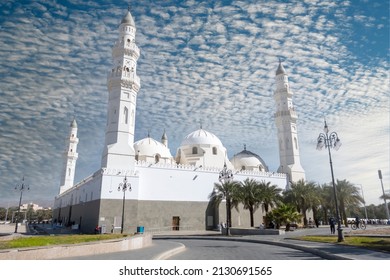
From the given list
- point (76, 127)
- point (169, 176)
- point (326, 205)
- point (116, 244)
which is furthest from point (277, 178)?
point (76, 127)

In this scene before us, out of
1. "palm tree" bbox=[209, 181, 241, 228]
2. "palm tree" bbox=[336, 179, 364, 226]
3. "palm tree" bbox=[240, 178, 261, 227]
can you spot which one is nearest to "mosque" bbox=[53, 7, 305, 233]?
"palm tree" bbox=[209, 181, 241, 228]

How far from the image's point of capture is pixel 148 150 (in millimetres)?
39000

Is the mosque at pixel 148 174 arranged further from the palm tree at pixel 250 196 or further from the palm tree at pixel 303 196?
the palm tree at pixel 303 196

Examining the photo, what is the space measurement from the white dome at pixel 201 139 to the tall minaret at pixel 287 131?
29.2 feet

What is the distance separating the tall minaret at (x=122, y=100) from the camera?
2827 cm

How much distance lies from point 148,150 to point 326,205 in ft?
80.2

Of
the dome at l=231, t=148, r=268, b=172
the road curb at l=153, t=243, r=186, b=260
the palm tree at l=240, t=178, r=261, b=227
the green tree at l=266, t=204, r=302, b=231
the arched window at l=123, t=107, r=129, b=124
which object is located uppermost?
the arched window at l=123, t=107, r=129, b=124

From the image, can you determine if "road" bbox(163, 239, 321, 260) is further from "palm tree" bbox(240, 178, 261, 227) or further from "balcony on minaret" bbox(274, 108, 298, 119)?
"balcony on minaret" bbox(274, 108, 298, 119)

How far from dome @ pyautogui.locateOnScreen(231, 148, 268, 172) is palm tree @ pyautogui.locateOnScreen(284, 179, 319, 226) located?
9.34 m

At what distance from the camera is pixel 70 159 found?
5172 centimetres

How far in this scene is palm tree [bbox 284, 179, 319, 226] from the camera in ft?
114

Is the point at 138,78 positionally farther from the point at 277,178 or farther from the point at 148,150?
→ the point at 277,178

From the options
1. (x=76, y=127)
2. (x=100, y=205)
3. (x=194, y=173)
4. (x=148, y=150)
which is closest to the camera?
(x=100, y=205)

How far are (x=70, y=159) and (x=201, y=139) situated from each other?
25.0m
